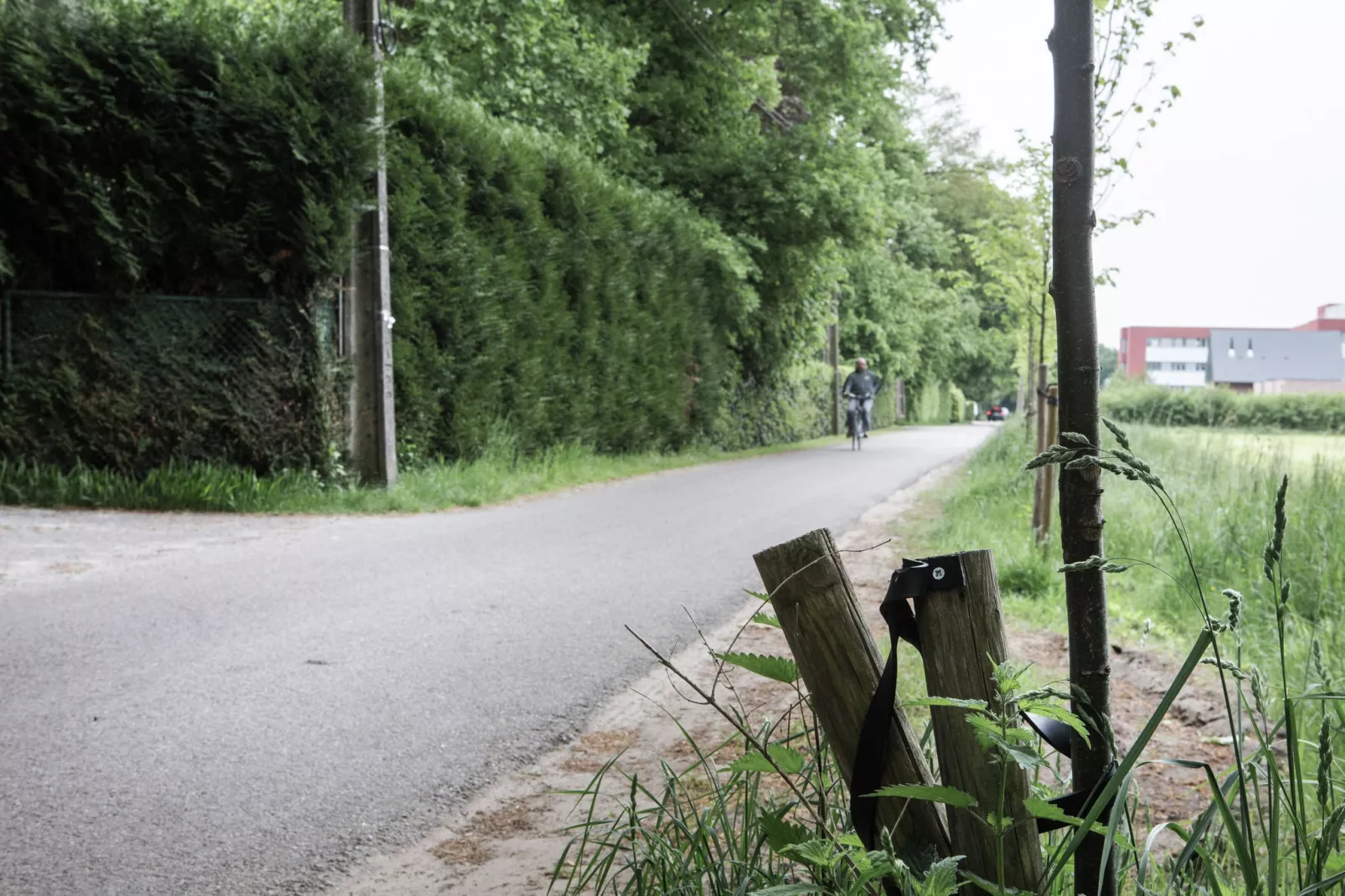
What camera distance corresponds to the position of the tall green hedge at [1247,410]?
13.5 m

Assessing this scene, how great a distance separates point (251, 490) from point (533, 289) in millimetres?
5247

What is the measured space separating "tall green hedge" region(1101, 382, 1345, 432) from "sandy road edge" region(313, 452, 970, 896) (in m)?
10.2

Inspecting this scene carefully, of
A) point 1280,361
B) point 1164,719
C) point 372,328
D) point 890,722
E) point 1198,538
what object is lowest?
point 1164,719

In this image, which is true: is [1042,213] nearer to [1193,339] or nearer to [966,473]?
[966,473]

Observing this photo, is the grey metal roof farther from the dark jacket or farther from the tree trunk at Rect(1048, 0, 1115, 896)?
the tree trunk at Rect(1048, 0, 1115, 896)

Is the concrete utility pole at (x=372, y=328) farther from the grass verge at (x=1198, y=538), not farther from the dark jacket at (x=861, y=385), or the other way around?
the dark jacket at (x=861, y=385)

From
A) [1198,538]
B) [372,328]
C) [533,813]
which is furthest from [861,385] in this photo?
[533,813]

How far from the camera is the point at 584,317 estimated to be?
1628 centimetres

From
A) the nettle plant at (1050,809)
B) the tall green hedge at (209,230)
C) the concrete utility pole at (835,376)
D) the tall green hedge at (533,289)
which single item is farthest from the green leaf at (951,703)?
the concrete utility pole at (835,376)

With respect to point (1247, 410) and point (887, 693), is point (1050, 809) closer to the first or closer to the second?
point (887, 693)

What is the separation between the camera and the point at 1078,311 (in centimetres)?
180

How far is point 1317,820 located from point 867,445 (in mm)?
23082

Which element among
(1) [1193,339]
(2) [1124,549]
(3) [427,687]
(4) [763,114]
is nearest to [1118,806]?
(3) [427,687]

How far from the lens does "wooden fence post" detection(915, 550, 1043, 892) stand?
1810 mm
